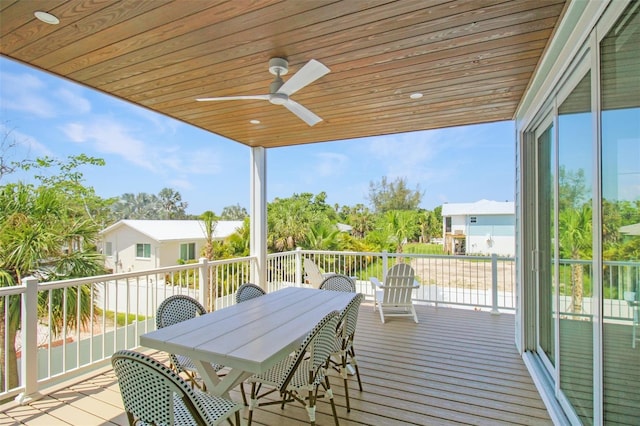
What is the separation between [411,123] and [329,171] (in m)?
19.1

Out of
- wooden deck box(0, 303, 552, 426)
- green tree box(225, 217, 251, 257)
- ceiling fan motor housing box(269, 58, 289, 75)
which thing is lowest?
wooden deck box(0, 303, 552, 426)

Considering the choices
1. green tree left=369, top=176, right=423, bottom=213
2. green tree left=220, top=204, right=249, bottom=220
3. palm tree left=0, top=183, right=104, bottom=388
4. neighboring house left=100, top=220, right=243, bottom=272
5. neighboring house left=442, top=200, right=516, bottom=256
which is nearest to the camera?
palm tree left=0, top=183, right=104, bottom=388

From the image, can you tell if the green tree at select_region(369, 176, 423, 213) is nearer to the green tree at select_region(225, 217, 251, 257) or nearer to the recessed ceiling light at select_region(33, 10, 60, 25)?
the green tree at select_region(225, 217, 251, 257)

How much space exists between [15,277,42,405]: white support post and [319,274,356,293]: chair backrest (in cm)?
266

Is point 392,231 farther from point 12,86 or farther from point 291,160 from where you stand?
point 12,86

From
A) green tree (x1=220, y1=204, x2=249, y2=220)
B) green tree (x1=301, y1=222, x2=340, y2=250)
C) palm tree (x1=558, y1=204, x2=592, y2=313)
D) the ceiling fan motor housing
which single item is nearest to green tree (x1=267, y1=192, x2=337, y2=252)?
green tree (x1=301, y1=222, x2=340, y2=250)

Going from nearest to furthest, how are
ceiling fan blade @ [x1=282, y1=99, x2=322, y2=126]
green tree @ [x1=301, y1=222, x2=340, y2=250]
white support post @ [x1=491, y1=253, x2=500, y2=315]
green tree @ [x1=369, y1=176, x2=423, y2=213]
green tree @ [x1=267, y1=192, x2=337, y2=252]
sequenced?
1. ceiling fan blade @ [x1=282, y1=99, x2=322, y2=126]
2. white support post @ [x1=491, y1=253, x2=500, y2=315]
3. green tree @ [x1=301, y1=222, x2=340, y2=250]
4. green tree @ [x1=267, y1=192, x2=337, y2=252]
5. green tree @ [x1=369, y1=176, x2=423, y2=213]

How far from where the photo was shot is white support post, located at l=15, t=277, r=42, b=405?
259cm

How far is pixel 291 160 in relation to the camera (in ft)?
77.5

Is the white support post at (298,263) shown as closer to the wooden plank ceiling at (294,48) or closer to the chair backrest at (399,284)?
the chair backrest at (399,284)

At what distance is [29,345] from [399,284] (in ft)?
13.6

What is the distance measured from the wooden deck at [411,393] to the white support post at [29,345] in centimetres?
9

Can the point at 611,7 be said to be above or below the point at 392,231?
above

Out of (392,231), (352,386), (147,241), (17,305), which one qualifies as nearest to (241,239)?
(147,241)
